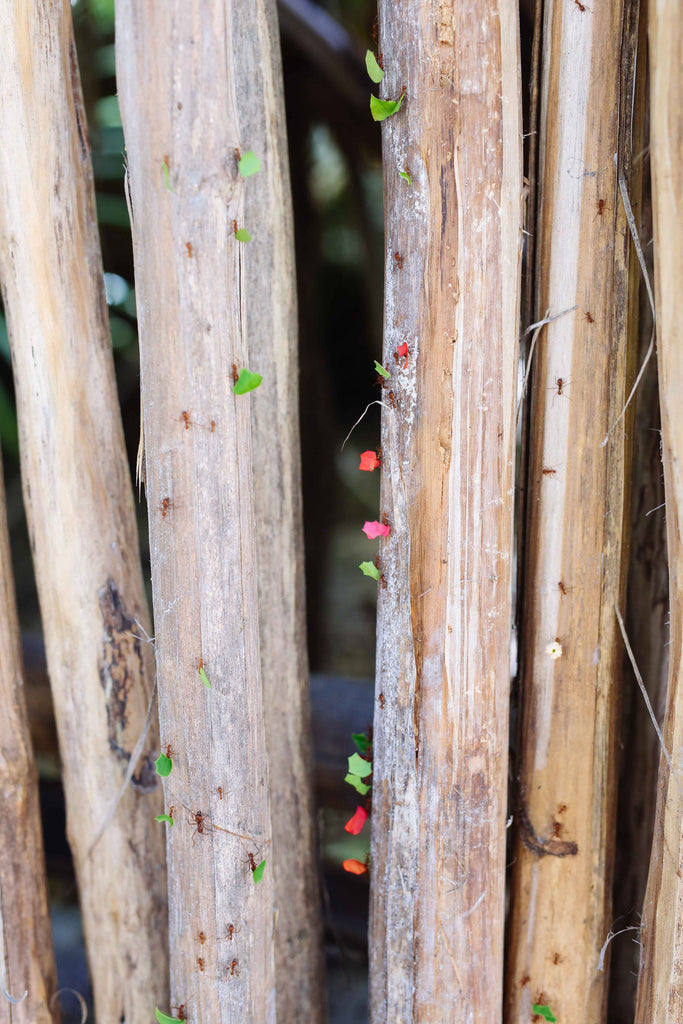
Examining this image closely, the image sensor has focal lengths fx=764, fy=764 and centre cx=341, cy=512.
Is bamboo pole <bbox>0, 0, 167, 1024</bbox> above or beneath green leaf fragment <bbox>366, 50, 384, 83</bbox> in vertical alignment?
beneath

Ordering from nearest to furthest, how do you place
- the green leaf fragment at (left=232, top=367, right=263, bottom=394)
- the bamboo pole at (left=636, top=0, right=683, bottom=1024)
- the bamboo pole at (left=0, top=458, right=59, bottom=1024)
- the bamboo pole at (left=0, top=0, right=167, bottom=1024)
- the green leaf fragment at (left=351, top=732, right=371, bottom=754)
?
1. the bamboo pole at (left=636, top=0, right=683, bottom=1024)
2. the green leaf fragment at (left=232, top=367, right=263, bottom=394)
3. the bamboo pole at (left=0, top=0, right=167, bottom=1024)
4. the bamboo pole at (left=0, top=458, right=59, bottom=1024)
5. the green leaf fragment at (left=351, top=732, right=371, bottom=754)

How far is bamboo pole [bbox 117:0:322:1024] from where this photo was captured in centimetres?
97

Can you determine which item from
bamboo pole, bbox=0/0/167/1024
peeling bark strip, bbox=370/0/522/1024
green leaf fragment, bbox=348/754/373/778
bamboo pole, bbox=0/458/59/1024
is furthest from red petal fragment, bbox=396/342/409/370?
bamboo pole, bbox=0/458/59/1024

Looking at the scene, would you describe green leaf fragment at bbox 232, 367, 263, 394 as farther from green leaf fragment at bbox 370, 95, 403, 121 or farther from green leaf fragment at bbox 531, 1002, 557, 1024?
green leaf fragment at bbox 531, 1002, 557, 1024

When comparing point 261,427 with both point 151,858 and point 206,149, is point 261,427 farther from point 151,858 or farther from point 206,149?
point 151,858

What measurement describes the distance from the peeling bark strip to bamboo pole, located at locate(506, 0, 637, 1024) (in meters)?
0.09

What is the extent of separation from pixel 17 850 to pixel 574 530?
1022mm

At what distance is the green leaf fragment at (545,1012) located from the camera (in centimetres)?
118

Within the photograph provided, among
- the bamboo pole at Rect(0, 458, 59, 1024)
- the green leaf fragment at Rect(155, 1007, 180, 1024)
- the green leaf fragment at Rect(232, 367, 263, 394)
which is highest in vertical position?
the green leaf fragment at Rect(232, 367, 263, 394)

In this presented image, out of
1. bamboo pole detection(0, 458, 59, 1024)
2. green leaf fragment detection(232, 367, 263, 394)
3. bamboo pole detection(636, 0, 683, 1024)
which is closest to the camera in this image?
bamboo pole detection(636, 0, 683, 1024)

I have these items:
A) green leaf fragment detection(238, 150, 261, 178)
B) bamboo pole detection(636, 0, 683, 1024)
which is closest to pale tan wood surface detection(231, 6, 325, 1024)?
green leaf fragment detection(238, 150, 261, 178)

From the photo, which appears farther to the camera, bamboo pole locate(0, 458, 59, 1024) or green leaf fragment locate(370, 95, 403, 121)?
bamboo pole locate(0, 458, 59, 1024)

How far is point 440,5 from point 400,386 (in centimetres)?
46

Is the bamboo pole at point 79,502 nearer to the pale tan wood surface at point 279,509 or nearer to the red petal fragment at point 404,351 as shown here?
the pale tan wood surface at point 279,509
